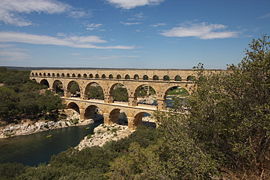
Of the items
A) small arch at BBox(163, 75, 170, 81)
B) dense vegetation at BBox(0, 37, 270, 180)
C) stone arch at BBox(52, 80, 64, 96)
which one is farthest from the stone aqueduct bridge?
dense vegetation at BBox(0, 37, 270, 180)

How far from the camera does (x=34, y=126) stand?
25547mm

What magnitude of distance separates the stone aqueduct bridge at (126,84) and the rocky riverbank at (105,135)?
1054 millimetres

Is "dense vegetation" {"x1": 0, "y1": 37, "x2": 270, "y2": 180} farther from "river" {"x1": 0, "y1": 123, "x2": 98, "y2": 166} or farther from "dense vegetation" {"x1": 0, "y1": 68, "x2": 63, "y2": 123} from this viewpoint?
"dense vegetation" {"x1": 0, "y1": 68, "x2": 63, "y2": 123}

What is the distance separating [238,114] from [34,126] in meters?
25.8

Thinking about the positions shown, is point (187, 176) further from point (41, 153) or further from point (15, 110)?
point (15, 110)

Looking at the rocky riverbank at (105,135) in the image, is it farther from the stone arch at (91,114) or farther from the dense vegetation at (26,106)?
the dense vegetation at (26,106)

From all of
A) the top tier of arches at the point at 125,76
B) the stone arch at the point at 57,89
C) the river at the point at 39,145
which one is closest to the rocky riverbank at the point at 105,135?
the river at the point at 39,145

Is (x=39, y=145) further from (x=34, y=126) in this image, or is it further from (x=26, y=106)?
(x=26, y=106)

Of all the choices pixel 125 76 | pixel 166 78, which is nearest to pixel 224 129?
pixel 166 78

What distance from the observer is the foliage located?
588cm

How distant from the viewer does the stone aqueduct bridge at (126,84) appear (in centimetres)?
2111

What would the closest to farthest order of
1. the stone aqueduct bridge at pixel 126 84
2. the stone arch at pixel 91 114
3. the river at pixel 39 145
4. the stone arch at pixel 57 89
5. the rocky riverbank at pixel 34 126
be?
the river at pixel 39 145 → the stone aqueduct bridge at pixel 126 84 → the rocky riverbank at pixel 34 126 → the stone arch at pixel 91 114 → the stone arch at pixel 57 89

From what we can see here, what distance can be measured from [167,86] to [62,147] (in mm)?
13103

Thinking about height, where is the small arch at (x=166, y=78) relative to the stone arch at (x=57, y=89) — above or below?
above
